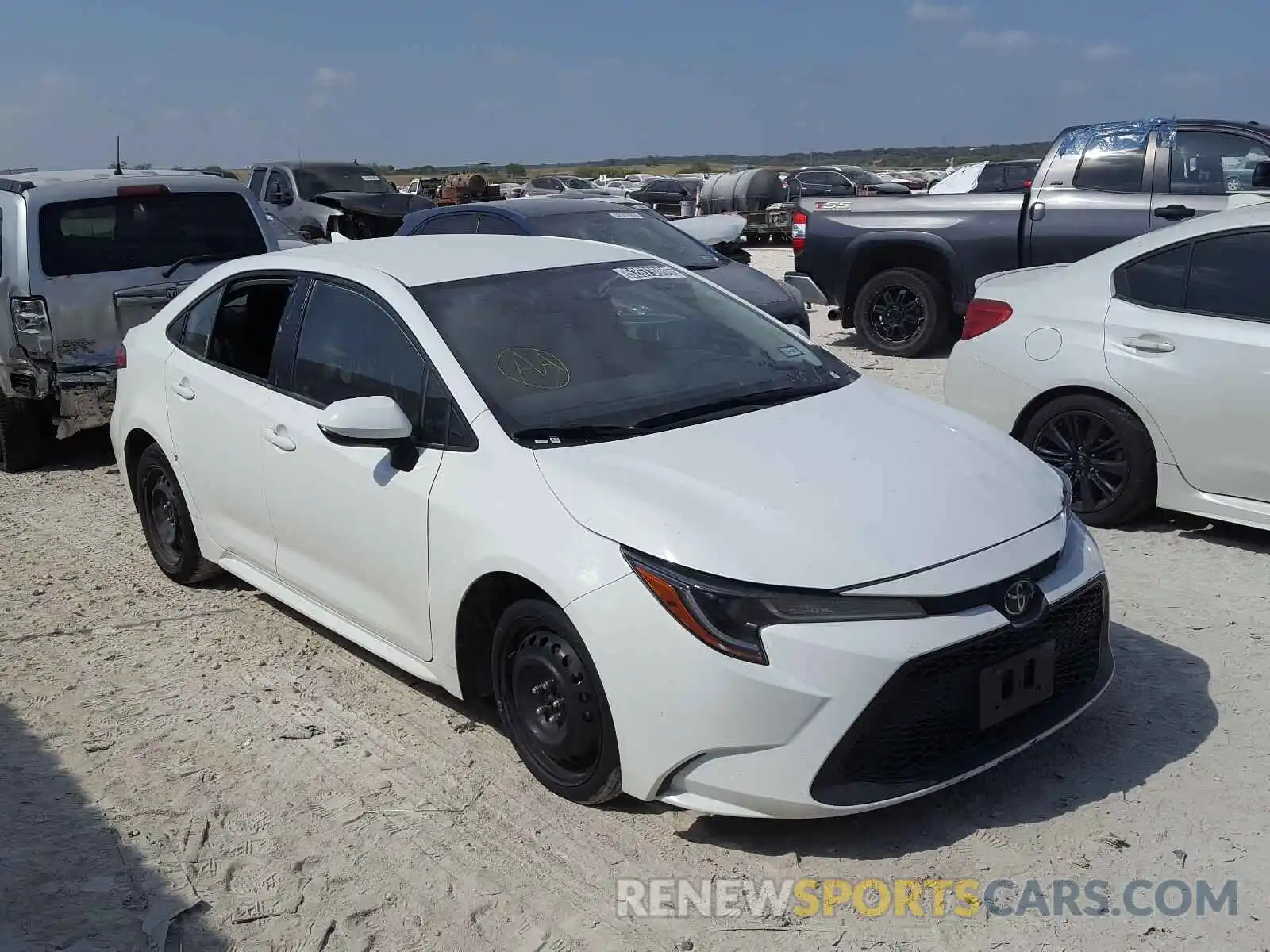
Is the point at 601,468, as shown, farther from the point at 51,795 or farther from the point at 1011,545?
the point at 51,795

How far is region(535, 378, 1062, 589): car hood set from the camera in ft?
10.9

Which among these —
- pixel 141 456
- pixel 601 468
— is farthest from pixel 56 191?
pixel 601 468

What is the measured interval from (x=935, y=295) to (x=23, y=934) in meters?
9.12

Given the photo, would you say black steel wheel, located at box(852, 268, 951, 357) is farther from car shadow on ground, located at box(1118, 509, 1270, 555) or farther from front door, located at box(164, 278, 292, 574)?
front door, located at box(164, 278, 292, 574)

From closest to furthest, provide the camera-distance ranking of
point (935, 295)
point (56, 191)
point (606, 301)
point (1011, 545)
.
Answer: point (1011, 545)
point (606, 301)
point (56, 191)
point (935, 295)

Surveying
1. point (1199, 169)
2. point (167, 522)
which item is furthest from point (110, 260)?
point (1199, 169)

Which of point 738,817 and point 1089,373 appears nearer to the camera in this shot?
point 738,817

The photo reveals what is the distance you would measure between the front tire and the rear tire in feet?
9.36

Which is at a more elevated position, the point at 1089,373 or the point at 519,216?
the point at 519,216

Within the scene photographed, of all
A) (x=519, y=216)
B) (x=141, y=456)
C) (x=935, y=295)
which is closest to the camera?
(x=141, y=456)

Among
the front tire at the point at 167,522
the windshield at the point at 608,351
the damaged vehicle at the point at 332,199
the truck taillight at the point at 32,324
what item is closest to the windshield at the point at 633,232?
the truck taillight at the point at 32,324

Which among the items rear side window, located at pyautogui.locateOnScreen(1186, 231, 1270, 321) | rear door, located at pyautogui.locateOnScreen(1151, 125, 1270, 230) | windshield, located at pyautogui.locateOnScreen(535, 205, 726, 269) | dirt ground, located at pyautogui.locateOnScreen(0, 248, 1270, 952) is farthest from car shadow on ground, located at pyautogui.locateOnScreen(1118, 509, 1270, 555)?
windshield, located at pyautogui.locateOnScreen(535, 205, 726, 269)

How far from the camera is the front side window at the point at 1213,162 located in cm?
954

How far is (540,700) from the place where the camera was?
3.75 metres
